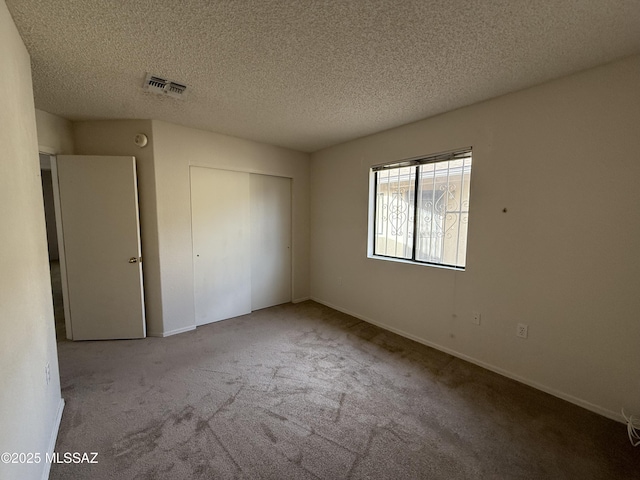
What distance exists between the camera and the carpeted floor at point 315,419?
4.79 ft

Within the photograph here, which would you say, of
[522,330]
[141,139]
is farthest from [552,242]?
[141,139]

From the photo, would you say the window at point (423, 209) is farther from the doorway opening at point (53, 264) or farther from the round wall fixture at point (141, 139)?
the doorway opening at point (53, 264)

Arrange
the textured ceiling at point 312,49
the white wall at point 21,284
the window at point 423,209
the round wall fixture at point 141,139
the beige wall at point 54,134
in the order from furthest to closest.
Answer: the round wall fixture at point 141,139
the window at point 423,209
the beige wall at point 54,134
the textured ceiling at point 312,49
the white wall at point 21,284

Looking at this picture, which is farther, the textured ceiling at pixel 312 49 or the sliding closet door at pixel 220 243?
the sliding closet door at pixel 220 243

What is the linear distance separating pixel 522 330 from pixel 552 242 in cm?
77

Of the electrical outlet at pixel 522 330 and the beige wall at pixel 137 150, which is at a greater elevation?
the beige wall at pixel 137 150

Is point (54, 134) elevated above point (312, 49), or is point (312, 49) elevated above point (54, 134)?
point (312, 49)

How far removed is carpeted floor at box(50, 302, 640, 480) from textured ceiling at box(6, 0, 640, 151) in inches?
95.3

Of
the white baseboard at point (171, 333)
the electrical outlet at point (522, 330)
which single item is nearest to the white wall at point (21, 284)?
the white baseboard at point (171, 333)

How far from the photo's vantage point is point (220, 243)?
137 inches

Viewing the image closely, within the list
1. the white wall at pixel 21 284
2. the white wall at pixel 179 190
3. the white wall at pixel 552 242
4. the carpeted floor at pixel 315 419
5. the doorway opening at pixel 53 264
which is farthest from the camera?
the doorway opening at pixel 53 264

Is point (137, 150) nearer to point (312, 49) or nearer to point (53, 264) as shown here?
point (312, 49)

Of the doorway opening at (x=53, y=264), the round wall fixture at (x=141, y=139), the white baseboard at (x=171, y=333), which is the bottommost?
the white baseboard at (x=171, y=333)

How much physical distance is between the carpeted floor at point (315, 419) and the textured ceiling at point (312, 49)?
2.42m
